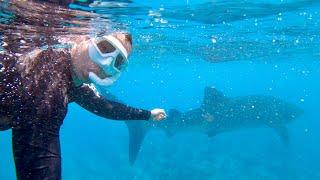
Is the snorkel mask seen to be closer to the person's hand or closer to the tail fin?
the person's hand

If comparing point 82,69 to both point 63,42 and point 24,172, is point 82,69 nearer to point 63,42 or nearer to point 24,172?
point 24,172

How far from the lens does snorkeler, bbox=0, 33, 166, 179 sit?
383 cm

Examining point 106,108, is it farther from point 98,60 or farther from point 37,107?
point 37,107

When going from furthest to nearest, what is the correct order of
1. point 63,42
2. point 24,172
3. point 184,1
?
point 63,42
point 184,1
point 24,172

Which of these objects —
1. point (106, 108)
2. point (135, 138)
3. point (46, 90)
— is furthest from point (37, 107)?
point (135, 138)

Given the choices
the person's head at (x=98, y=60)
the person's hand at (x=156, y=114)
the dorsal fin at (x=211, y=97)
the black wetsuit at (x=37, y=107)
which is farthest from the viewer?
the dorsal fin at (x=211, y=97)

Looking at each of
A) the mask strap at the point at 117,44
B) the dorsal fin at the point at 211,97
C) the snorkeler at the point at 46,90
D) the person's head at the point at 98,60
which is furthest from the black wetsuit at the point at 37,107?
the dorsal fin at the point at 211,97

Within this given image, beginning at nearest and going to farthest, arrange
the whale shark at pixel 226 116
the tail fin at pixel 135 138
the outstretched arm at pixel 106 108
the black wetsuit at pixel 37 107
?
the black wetsuit at pixel 37 107 → the outstretched arm at pixel 106 108 → the tail fin at pixel 135 138 → the whale shark at pixel 226 116

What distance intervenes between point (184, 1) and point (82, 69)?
711cm

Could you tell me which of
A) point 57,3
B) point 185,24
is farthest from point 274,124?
point 57,3

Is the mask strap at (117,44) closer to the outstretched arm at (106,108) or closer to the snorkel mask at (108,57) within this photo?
the snorkel mask at (108,57)

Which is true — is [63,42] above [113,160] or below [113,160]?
below

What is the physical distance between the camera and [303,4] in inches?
520

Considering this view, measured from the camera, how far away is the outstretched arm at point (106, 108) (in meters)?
6.14
